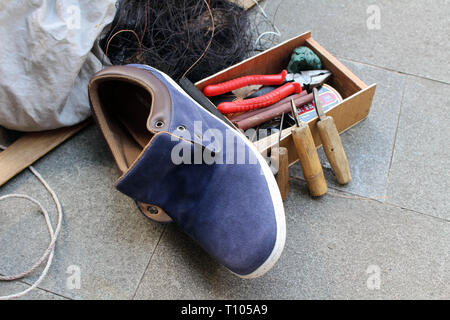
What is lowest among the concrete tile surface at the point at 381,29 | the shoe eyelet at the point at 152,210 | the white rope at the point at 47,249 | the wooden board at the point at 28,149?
the white rope at the point at 47,249

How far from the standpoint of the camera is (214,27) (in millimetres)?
1184

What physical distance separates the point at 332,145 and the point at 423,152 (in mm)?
277

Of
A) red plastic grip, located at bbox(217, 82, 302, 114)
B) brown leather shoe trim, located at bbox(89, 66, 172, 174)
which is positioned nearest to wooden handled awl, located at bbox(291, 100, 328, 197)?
red plastic grip, located at bbox(217, 82, 302, 114)

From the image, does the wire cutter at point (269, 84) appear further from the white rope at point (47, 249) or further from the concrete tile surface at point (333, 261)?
the white rope at point (47, 249)

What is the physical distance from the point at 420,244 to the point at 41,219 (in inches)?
33.6

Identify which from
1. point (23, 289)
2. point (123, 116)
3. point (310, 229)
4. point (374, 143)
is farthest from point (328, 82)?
point (23, 289)

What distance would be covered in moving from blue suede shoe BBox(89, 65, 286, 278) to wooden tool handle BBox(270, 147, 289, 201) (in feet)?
0.11

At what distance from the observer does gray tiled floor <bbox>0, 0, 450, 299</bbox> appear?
900 millimetres

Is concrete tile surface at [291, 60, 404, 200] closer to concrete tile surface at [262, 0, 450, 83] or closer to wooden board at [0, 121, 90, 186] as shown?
concrete tile surface at [262, 0, 450, 83]

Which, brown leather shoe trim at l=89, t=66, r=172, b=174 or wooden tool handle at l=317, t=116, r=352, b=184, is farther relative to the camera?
wooden tool handle at l=317, t=116, r=352, b=184

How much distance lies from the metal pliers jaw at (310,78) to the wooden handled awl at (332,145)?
0.45ft

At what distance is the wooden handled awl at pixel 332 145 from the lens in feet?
3.13

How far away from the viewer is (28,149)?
1.07 meters

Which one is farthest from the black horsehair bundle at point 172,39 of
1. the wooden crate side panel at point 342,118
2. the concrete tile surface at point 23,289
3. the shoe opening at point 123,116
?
the concrete tile surface at point 23,289
